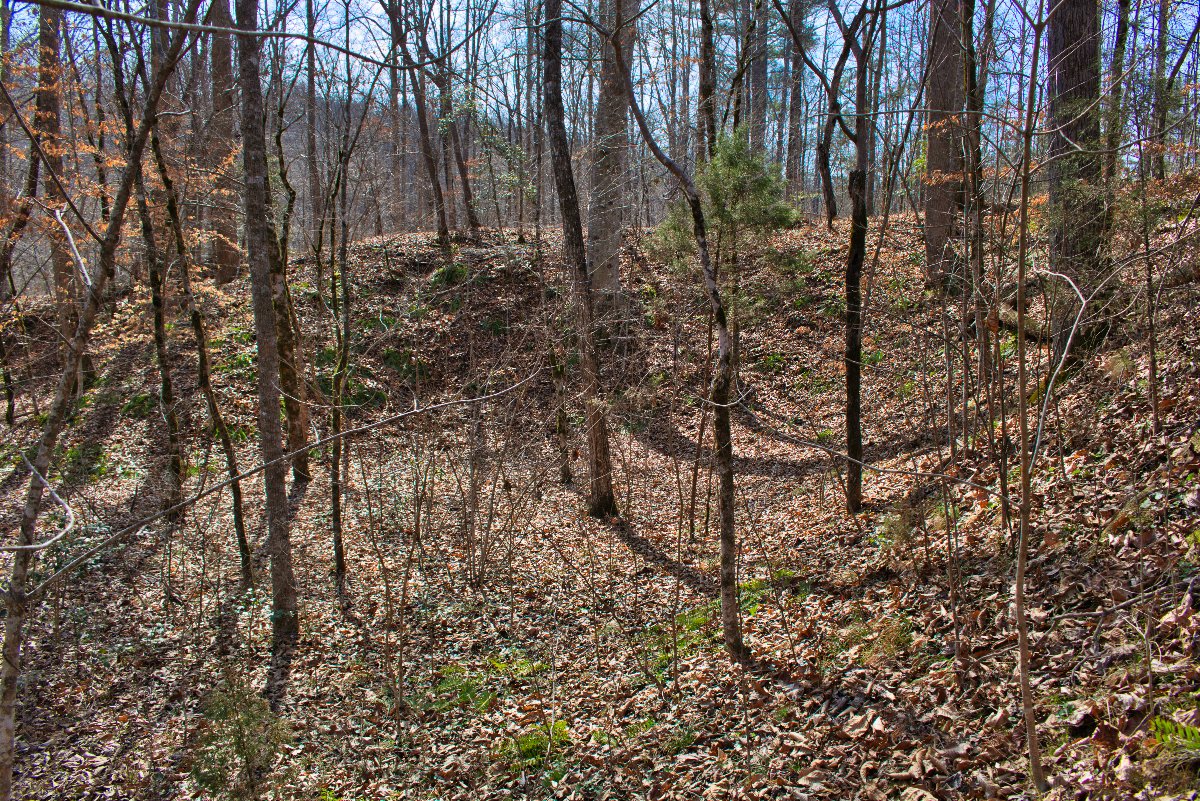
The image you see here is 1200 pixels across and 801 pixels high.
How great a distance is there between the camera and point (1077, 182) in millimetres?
5711

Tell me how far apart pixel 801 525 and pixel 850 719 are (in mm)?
3619

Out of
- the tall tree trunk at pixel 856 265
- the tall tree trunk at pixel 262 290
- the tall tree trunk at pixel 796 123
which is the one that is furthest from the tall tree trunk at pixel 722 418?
the tall tree trunk at pixel 796 123

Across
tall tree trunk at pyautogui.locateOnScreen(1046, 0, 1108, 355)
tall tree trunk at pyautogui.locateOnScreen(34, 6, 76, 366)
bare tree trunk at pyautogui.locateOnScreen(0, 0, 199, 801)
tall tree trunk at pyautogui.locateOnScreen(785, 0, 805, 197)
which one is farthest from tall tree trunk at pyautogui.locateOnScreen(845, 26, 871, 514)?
tall tree trunk at pyautogui.locateOnScreen(785, 0, 805, 197)

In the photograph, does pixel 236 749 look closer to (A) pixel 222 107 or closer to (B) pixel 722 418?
(B) pixel 722 418

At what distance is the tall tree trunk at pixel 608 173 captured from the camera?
10750 millimetres

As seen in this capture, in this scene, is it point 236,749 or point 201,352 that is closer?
point 236,749

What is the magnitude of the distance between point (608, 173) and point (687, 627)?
7634 mm

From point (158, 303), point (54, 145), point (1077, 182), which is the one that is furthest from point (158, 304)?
point (1077, 182)

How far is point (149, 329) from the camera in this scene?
503 inches

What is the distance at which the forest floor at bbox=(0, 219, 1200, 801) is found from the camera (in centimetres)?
366

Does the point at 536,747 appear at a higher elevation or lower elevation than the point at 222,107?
lower

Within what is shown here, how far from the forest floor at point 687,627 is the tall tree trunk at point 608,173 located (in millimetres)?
1742

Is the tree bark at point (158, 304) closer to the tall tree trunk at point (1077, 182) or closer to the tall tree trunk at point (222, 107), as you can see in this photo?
the tall tree trunk at point (222, 107)

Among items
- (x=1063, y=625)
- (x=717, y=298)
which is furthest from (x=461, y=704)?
(x=1063, y=625)
